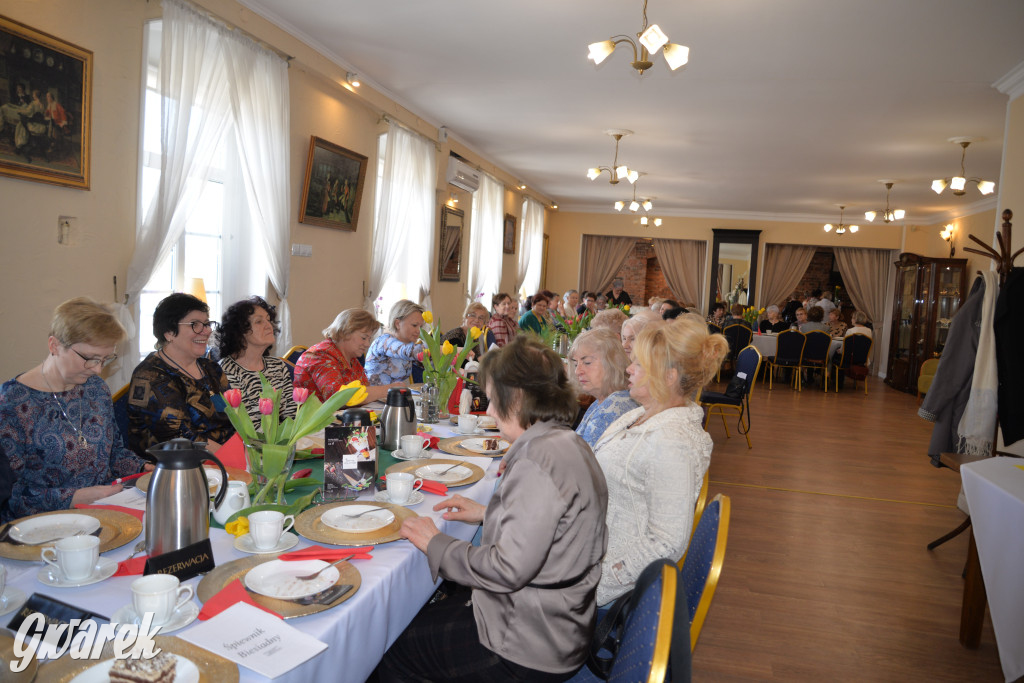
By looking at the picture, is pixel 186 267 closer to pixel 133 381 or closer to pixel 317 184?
pixel 317 184

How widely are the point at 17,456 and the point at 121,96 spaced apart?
2331 millimetres

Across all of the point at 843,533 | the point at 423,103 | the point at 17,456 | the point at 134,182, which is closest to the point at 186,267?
the point at 134,182

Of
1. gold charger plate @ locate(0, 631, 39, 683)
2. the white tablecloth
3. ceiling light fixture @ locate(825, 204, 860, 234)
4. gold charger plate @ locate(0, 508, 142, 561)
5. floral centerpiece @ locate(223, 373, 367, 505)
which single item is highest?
ceiling light fixture @ locate(825, 204, 860, 234)

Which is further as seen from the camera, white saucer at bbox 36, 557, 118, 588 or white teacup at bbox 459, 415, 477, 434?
white teacup at bbox 459, 415, 477, 434

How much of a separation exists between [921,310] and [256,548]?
1113cm

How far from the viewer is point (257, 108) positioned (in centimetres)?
448

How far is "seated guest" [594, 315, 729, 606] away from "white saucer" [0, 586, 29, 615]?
4.12 ft

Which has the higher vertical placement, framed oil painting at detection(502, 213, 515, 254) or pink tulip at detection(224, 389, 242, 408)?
framed oil painting at detection(502, 213, 515, 254)

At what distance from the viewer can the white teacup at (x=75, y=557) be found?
4.00ft

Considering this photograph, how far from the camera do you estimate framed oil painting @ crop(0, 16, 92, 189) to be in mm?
2811

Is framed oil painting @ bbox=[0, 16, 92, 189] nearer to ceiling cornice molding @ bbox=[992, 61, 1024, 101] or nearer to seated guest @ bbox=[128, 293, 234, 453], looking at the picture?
seated guest @ bbox=[128, 293, 234, 453]

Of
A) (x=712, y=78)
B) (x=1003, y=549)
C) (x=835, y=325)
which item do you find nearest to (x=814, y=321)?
(x=835, y=325)

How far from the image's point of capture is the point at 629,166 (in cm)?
912

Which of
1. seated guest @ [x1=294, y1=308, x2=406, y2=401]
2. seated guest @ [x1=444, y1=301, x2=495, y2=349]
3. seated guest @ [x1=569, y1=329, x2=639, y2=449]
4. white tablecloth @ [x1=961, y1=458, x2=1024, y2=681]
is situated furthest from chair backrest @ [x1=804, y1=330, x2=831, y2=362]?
seated guest @ [x1=294, y1=308, x2=406, y2=401]
